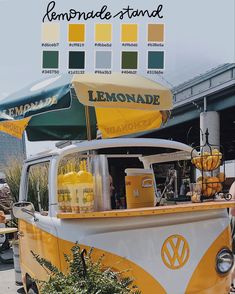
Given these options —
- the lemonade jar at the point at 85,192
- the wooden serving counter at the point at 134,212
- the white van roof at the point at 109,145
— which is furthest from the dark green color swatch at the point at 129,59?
the wooden serving counter at the point at 134,212

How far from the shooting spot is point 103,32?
14.3ft

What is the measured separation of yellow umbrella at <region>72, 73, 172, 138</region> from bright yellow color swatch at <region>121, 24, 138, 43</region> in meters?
0.40

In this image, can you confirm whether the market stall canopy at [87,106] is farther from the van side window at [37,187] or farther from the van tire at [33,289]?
the van tire at [33,289]

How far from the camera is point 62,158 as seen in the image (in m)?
3.17

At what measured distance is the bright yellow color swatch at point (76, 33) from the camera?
14.1ft

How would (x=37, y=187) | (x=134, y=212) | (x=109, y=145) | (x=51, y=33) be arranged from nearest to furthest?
(x=134, y=212) → (x=109, y=145) → (x=37, y=187) → (x=51, y=33)

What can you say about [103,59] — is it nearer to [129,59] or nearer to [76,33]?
[129,59]

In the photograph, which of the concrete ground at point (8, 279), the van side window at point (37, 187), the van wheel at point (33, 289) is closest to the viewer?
the van wheel at point (33, 289)

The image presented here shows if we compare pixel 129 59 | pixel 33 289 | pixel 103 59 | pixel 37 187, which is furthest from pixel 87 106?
pixel 33 289

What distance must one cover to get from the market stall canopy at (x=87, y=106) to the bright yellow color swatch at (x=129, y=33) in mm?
406

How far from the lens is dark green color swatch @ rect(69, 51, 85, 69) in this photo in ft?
14.3

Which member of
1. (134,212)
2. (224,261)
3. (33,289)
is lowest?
(33,289)

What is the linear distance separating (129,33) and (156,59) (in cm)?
45

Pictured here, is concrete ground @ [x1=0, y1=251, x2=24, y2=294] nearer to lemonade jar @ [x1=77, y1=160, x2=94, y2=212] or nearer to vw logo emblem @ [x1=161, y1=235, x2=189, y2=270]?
lemonade jar @ [x1=77, y1=160, x2=94, y2=212]
